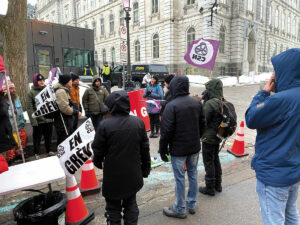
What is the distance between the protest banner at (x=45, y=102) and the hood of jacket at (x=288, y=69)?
3.93 meters

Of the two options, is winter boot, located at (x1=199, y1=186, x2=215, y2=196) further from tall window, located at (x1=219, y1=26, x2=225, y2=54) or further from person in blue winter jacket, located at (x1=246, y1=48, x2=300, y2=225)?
tall window, located at (x1=219, y1=26, x2=225, y2=54)

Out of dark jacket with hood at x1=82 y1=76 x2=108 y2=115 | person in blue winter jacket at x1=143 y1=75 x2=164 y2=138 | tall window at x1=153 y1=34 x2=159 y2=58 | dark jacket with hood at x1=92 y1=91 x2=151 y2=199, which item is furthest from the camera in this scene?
tall window at x1=153 y1=34 x2=159 y2=58

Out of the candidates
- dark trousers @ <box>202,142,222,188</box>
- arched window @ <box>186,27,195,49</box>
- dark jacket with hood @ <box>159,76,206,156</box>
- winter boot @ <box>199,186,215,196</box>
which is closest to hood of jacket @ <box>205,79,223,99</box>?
dark jacket with hood @ <box>159,76,206,156</box>

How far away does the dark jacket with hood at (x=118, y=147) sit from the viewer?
2195mm

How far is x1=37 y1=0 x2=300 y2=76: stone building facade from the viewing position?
81.3 ft

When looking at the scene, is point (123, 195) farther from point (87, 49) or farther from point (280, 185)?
point (87, 49)

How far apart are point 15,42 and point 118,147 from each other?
212 inches

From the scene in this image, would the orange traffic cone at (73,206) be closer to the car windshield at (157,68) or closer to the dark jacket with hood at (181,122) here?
the dark jacket with hood at (181,122)

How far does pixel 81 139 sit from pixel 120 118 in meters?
0.87

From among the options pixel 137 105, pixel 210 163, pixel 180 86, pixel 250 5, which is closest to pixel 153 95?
pixel 137 105

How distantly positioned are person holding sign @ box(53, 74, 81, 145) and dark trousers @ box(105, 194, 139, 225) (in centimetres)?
287

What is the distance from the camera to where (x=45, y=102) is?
4.35 metres

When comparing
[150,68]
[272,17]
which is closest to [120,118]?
[150,68]

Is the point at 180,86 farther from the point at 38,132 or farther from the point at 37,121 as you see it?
the point at 38,132
